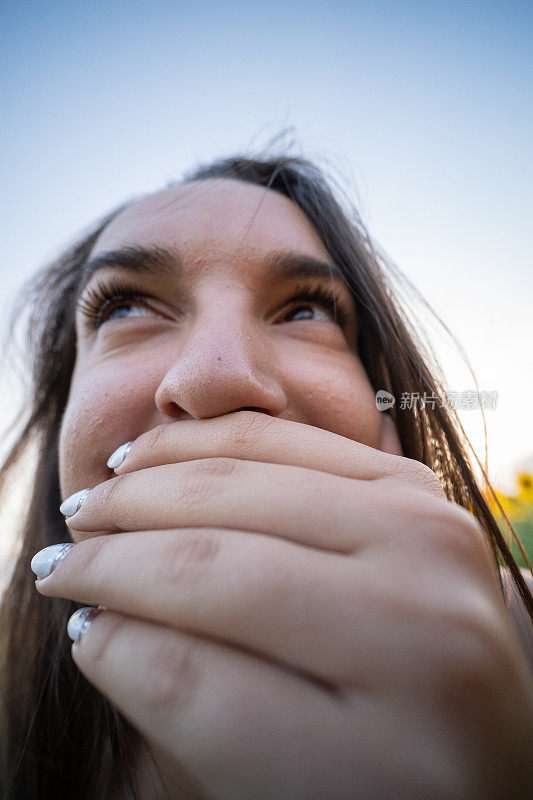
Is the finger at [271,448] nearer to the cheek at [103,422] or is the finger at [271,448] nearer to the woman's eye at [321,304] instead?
the cheek at [103,422]

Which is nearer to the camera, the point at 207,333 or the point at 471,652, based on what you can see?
the point at 471,652

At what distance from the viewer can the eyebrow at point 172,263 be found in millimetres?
1061

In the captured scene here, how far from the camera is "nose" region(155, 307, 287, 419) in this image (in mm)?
715

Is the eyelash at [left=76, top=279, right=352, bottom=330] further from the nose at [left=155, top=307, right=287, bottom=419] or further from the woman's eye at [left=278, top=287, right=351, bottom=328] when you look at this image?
the nose at [left=155, top=307, right=287, bottom=419]

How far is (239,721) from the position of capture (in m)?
0.41

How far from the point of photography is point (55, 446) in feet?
5.34

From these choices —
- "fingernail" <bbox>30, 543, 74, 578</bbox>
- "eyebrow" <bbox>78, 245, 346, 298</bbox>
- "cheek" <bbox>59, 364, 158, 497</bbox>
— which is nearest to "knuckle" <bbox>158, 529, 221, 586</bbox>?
"fingernail" <bbox>30, 543, 74, 578</bbox>

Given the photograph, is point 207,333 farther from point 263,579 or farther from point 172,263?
point 263,579

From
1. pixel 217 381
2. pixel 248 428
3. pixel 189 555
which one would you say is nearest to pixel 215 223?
pixel 217 381

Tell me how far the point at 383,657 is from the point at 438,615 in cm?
7

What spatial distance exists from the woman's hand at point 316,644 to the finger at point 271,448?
0.05 m

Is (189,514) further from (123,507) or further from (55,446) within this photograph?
(55,446)

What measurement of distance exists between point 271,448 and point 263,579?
206 millimetres

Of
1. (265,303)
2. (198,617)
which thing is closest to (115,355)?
(265,303)
